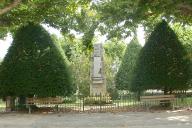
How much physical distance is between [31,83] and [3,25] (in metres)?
4.34

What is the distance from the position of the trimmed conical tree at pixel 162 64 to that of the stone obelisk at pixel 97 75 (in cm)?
723

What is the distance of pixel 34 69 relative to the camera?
978 inches

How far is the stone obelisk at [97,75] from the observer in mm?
33344

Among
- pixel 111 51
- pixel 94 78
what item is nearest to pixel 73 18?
pixel 94 78

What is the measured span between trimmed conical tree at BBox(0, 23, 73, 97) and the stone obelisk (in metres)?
7.70

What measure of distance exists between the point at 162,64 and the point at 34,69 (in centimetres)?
774

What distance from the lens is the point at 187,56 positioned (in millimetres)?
25875

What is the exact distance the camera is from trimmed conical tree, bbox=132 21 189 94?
25.4 metres

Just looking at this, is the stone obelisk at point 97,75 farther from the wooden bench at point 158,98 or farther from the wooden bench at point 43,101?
the wooden bench at point 158,98

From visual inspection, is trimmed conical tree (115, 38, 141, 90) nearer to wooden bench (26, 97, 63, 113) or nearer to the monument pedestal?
the monument pedestal

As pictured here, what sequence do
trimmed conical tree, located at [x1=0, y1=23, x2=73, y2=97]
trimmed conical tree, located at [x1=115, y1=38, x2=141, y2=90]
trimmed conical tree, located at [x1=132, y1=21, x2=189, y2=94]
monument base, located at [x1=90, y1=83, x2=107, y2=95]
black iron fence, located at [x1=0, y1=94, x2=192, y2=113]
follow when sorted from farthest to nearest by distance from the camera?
trimmed conical tree, located at [x1=115, y1=38, x2=141, y2=90] < monument base, located at [x1=90, y1=83, x2=107, y2=95] < trimmed conical tree, located at [x1=132, y1=21, x2=189, y2=94] < black iron fence, located at [x1=0, y1=94, x2=192, y2=113] < trimmed conical tree, located at [x1=0, y1=23, x2=73, y2=97]

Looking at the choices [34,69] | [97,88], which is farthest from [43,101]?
[97,88]

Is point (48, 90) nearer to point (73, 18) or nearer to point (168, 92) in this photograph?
point (73, 18)

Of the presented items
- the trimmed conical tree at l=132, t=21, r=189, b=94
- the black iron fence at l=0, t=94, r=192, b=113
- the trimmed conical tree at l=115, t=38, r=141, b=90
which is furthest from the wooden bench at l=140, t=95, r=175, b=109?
the trimmed conical tree at l=115, t=38, r=141, b=90
